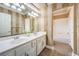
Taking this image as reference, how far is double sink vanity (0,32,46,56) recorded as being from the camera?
57.5 inches

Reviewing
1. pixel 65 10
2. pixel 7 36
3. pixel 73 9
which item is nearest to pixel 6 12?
pixel 7 36

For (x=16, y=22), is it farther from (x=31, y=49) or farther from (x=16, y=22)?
(x=31, y=49)

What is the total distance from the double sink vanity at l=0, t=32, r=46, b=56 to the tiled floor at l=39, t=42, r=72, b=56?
0.11 metres

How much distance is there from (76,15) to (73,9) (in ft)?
0.38

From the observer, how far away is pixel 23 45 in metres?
1.67

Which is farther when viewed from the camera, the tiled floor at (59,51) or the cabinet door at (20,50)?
the tiled floor at (59,51)

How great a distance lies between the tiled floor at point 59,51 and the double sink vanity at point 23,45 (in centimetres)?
11

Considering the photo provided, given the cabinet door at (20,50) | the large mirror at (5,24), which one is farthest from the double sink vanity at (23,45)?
the large mirror at (5,24)

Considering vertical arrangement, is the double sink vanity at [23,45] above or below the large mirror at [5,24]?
below

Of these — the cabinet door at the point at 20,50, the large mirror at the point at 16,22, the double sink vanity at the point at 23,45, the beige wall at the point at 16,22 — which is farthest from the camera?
the beige wall at the point at 16,22

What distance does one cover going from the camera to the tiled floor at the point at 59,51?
69.6 inches

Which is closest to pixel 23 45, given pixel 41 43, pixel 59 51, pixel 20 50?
pixel 20 50

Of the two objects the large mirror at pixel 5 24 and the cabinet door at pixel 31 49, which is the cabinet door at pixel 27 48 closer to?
the cabinet door at pixel 31 49

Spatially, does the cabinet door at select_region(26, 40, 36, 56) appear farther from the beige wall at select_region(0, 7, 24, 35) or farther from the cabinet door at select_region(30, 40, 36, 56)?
the beige wall at select_region(0, 7, 24, 35)
